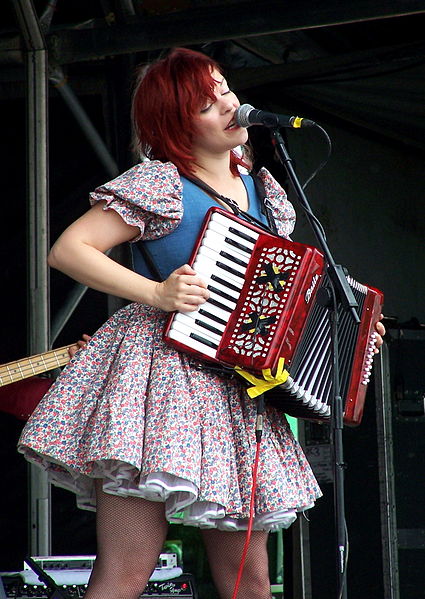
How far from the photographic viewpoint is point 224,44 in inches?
171

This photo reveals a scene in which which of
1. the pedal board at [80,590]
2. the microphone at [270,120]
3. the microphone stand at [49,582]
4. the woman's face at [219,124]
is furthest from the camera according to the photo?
the pedal board at [80,590]

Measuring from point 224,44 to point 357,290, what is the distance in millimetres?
2441

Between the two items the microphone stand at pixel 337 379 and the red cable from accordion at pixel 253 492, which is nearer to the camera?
the microphone stand at pixel 337 379

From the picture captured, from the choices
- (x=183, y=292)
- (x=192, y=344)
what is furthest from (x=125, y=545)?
(x=183, y=292)

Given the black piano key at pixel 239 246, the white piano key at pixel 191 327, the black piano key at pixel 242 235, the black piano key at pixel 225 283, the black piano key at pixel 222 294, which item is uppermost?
the black piano key at pixel 242 235

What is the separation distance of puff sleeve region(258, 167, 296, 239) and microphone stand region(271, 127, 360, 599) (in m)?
0.30

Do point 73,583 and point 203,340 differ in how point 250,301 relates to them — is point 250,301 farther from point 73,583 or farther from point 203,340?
point 73,583

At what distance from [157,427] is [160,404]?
2.1 inches

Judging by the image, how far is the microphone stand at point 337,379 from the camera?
5.93 ft

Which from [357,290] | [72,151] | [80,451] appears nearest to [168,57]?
[357,290]

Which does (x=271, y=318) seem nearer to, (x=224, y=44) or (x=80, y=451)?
(x=80, y=451)

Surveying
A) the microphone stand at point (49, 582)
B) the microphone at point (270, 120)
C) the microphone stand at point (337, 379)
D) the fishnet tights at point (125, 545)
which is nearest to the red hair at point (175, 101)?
the microphone at point (270, 120)

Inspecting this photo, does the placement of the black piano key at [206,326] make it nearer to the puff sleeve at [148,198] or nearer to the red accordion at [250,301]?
the red accordion at [250,301]

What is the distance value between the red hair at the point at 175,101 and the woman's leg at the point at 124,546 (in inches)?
30.4
